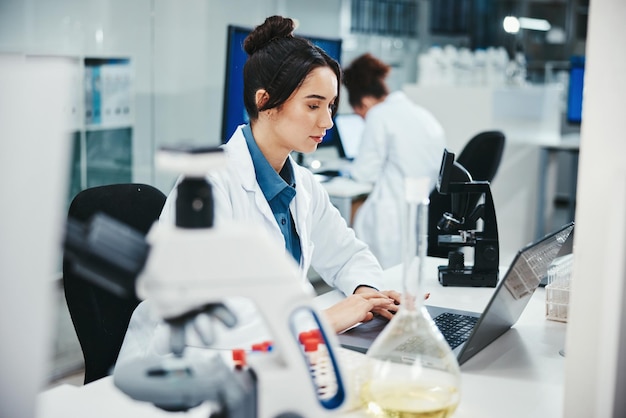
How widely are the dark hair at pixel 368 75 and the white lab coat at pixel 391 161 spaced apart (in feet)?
0.52

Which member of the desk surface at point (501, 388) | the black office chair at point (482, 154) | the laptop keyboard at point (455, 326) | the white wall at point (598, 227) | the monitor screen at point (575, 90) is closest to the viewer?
the white wall at point (598, 227)

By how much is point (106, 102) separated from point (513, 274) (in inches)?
93.7

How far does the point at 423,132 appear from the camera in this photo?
143 inches

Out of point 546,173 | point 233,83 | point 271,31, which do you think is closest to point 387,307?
point 271,31

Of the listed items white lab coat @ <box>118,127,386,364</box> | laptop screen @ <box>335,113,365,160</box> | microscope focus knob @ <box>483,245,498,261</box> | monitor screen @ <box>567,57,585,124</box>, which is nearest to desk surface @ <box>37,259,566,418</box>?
white lab coat @ <box>118,127,386,364</box>

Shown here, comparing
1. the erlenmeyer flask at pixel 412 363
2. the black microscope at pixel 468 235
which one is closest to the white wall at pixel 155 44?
the black microscope at pixel 468 235

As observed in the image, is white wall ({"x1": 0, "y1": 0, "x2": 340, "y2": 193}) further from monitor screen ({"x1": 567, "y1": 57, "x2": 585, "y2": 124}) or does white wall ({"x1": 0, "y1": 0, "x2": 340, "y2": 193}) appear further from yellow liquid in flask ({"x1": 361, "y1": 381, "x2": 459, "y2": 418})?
monitor screen ({"x1": 567, "y1": 57, "x2": 585, "y2": 124})

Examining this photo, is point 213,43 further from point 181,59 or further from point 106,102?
point 106,102

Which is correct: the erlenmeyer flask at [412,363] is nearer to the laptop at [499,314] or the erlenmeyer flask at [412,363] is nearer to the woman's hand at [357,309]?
the laptop at [499,314]

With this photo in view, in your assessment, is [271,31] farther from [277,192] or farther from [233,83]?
[233,83]

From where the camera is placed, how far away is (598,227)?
0.89 m

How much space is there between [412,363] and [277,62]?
3.35ft

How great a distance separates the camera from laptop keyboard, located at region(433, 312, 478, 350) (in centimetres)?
147

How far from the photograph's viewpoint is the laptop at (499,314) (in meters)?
1.34
